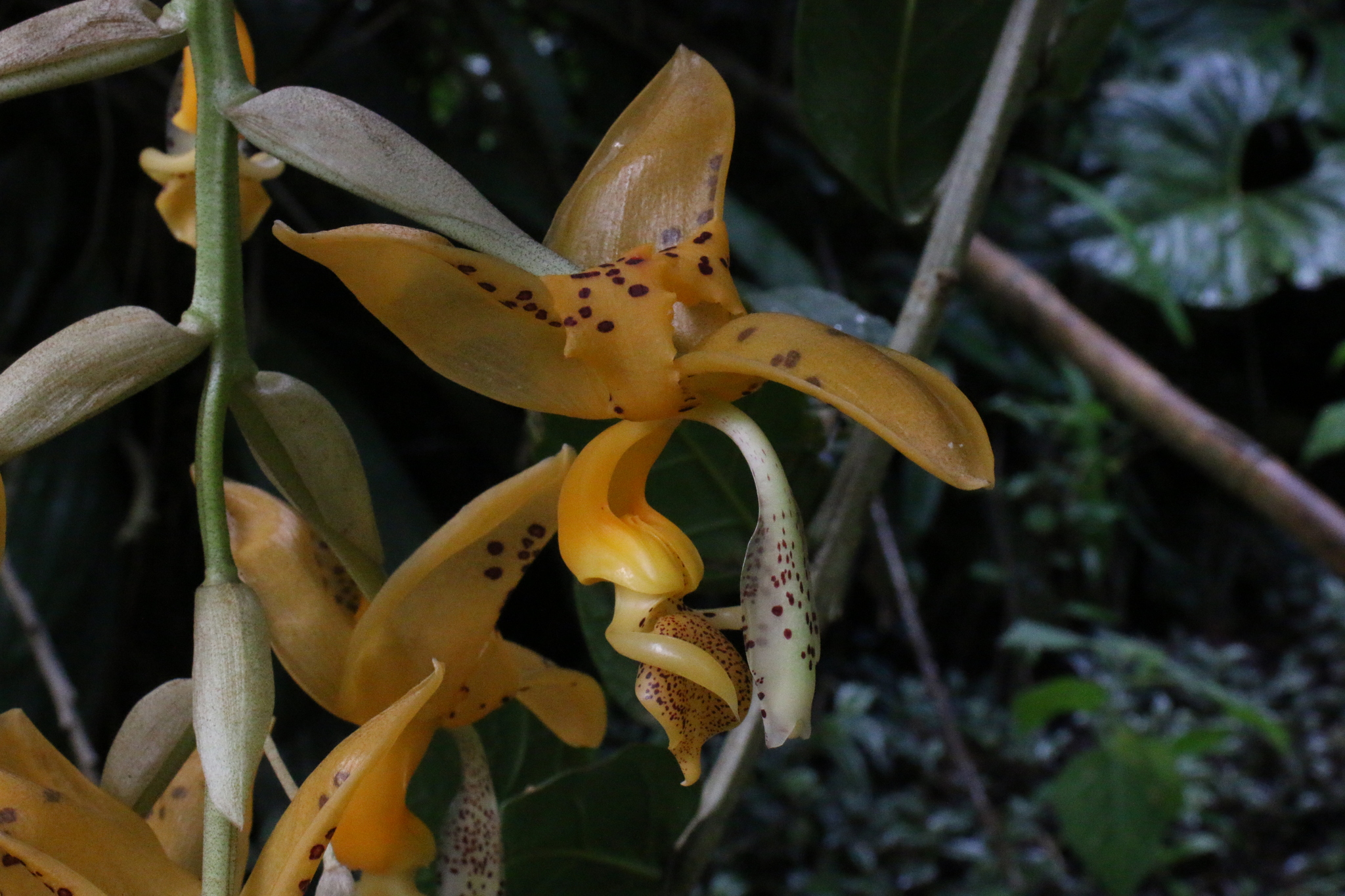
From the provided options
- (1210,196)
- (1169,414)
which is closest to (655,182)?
(1169,414)

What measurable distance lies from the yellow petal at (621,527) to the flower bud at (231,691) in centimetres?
10

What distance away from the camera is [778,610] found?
314 millimetres

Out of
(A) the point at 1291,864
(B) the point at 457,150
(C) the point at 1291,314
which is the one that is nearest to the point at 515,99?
(B) the point at 457,150

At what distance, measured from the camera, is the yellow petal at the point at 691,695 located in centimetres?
32

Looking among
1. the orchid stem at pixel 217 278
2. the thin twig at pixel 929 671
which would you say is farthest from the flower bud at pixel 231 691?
the thin twig at pixel 929 671

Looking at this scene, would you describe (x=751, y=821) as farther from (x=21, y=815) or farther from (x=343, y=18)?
(x=21, y=815)

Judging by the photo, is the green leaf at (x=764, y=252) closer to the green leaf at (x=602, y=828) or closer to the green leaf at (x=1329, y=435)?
the green leaf at (x=1329, y=435)

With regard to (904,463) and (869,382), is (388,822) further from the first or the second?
(904,463)

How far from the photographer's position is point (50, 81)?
349 mm

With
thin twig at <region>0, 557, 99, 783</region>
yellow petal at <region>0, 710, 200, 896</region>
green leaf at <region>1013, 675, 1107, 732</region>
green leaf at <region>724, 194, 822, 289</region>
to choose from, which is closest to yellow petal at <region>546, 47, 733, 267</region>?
yellow petal at <region>0, 710, 200, 896</region>

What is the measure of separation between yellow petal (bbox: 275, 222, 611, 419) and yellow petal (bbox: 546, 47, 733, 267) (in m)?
0.04

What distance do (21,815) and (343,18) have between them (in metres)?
1.24

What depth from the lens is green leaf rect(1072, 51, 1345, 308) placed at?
1.83 metres

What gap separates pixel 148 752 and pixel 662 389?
8.5 inches
